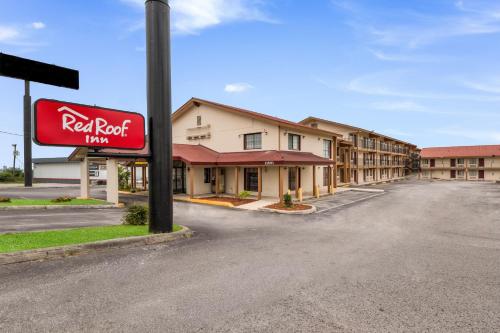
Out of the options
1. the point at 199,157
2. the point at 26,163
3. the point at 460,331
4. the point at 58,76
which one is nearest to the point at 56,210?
the point at 58,76

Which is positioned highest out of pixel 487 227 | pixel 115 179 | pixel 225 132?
pixel 225 132

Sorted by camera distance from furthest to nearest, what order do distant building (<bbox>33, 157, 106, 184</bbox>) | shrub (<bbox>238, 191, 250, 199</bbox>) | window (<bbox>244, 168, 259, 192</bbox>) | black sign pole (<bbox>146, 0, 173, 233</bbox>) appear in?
distant building (<bbox>33, 157, 106, 184</bbox>)
window (<bbox>244, 168, 259, 192</bbox>)
shrub (<bbox>238, 191, 250, 199</bbox>)
black sign pole (<bbox>146, 0, 173, 233</bbox>)

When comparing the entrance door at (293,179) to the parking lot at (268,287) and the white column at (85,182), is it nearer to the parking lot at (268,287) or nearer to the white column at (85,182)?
the parking lot at (268,287)

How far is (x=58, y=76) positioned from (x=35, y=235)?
6.51 metres

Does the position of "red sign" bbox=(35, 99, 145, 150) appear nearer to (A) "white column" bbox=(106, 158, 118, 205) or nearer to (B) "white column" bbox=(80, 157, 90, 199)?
(A) "white column" bbox=(106, 158, 118, 205)

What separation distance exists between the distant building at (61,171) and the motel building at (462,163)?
7019cm

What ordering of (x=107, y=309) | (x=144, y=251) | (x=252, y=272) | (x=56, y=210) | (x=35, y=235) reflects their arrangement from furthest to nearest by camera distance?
(x=56, y=210), (x=35, y=235), (x=144, y=251), (x=252, y=272), (x=107, y=309)

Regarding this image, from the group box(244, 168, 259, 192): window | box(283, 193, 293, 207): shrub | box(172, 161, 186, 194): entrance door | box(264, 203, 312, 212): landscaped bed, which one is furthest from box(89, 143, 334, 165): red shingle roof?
box(264, 203, 312, 212): landscaped bed

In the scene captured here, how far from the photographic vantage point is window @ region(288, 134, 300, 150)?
23361 mm

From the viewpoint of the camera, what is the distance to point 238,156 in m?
22.9

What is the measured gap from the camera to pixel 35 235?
8352 mm

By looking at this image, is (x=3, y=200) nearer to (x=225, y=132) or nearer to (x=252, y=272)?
(x=225, y=132)

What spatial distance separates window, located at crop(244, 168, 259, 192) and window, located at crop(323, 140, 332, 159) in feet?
29.5

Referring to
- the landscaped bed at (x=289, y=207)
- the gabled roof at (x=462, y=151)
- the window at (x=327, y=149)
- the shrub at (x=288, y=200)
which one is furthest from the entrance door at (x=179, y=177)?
the gabled roof at (x=462, y=151)
